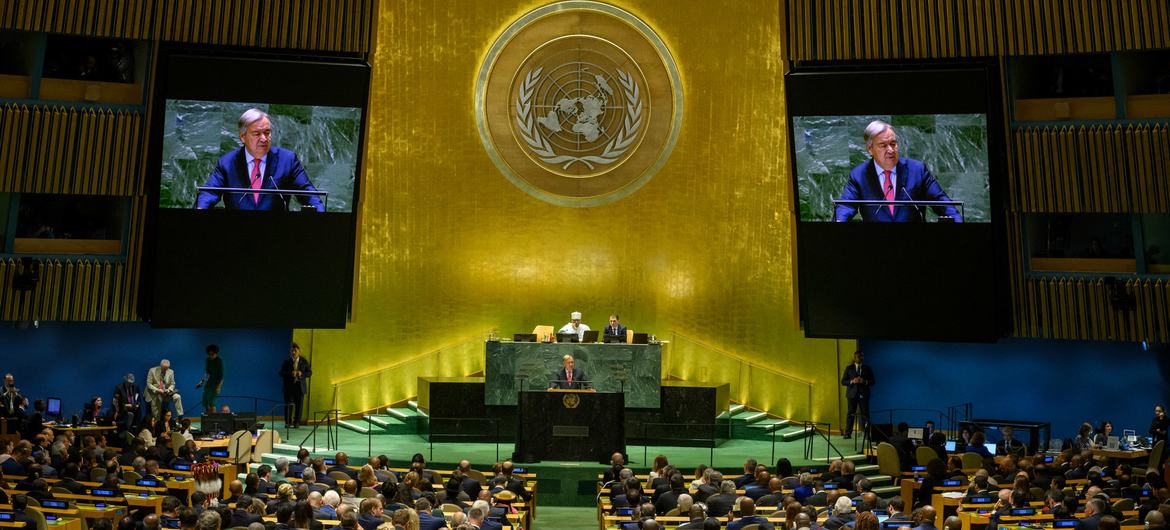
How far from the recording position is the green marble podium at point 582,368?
63.0 feet

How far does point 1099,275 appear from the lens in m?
18.4

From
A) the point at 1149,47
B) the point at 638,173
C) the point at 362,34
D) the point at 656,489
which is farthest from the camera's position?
the point at 638,173

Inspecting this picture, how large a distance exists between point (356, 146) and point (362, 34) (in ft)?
5.62

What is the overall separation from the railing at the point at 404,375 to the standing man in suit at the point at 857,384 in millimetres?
6307

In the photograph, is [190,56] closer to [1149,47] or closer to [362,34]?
[362,34]

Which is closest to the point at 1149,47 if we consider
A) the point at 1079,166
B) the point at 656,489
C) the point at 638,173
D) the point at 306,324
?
the point at 1079,166

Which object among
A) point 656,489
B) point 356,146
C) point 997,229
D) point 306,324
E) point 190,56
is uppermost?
point 190,56

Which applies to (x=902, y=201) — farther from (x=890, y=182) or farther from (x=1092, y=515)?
(x=1092, y=515)

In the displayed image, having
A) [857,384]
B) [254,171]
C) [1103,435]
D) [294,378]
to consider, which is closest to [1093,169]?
[1103,435]

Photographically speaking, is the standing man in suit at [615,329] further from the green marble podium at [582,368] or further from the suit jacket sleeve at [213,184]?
the suit jacket sleeve at [213,184]

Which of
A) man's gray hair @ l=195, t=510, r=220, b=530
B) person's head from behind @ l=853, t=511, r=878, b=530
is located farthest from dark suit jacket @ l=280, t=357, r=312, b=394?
person's head from behind @ l=853, t=511, r=878, b=530

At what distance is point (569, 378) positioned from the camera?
60.7ft

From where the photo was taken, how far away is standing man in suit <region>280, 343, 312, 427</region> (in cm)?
1986

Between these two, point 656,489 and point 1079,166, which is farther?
point 1079,166
